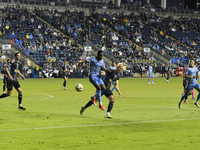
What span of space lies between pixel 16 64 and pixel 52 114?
9.49 ft

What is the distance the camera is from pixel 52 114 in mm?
14602

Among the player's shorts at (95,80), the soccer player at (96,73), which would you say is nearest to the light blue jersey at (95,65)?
the soccer player at (96,73)

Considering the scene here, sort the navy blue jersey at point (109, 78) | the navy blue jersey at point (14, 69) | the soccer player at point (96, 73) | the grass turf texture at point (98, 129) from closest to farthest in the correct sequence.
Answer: the grass turf texture at point (98, 129)
the soccer player at point (96, 73)
the navy blue jersey at point (109, 78)
the navy blue jersey at point (14, 69)

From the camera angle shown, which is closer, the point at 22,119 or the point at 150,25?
the point at 22,119

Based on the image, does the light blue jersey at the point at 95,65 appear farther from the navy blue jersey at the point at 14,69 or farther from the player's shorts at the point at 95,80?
A: the navy blue jersey at the point at 14,69

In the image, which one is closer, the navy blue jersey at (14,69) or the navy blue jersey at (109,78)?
the navy blue jersey at (109,78)

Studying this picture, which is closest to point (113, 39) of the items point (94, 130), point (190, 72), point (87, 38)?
point (87, 38)

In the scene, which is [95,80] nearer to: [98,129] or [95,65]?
[95,65]

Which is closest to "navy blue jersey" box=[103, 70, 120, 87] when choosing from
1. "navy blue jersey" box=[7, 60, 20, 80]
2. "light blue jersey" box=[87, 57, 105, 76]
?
"light blue jersey" box=[87, 57, 105, 76]

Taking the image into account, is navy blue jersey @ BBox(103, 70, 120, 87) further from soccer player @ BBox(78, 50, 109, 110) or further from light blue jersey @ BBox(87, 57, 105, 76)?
light blue jersey @ BBox(87, 57, 105, 76)

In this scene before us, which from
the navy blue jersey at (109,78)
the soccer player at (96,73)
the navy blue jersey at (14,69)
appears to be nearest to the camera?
the soccer player at (96,73)

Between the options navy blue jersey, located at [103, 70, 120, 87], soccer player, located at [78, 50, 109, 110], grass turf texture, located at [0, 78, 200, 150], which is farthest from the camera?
navy blue jersey, located at [103, 70, 120, 87]

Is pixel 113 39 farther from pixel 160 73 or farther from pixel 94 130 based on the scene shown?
pixel 94 130

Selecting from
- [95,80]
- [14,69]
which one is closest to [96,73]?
[95,80]
